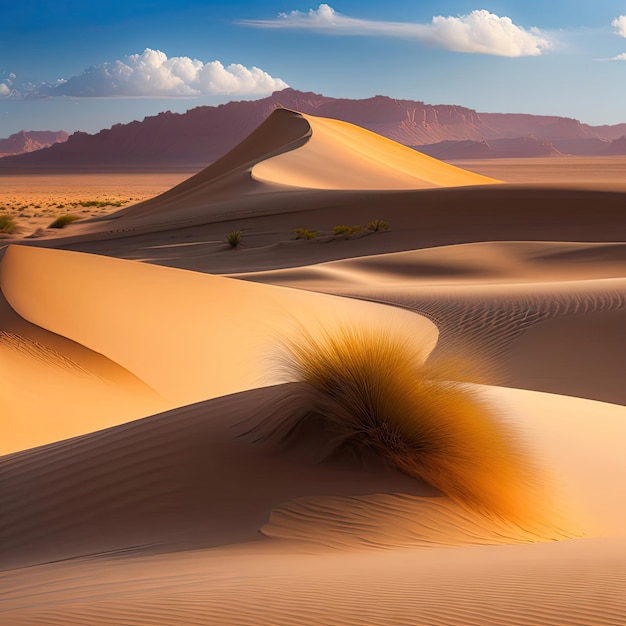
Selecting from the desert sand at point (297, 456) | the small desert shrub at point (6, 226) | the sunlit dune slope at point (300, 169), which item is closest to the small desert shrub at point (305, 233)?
the sunlit dune slope at point (300, 169)

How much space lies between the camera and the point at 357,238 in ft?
97.3

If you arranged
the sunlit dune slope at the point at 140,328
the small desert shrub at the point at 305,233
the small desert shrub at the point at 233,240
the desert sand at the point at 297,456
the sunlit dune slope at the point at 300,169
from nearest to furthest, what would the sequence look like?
the desert sand at the point at 297,456
the sunlit dune slope at the point at 140,328
the small desert shrub at the point at 233,240
the small desert shrub at the point at 305,233
the sunlit dune slope at the point at 300,169

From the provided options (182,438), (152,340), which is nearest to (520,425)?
(182,438)

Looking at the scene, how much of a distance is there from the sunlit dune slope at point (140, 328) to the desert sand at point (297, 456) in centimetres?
4

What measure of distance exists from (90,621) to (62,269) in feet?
32.9

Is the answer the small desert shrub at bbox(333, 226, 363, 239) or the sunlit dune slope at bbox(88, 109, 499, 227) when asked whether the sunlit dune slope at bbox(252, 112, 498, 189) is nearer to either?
Result: the sunlit dune slope at bbox(88, 109, 499, 227)

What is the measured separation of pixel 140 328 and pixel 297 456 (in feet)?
20.2

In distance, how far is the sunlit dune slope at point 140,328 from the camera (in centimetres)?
899

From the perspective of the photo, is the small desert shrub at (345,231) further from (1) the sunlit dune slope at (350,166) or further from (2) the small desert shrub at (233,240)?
(1) the sunlit dune slope at (350,166)

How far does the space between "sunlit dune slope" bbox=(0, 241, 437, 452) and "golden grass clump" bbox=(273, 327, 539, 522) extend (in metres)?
3.39

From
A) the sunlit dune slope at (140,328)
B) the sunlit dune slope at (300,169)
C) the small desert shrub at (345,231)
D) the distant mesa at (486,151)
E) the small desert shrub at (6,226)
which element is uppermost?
the distant mesa at (486,151)

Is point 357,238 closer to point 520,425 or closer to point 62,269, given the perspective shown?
point 62,269

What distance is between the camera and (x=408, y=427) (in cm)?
560

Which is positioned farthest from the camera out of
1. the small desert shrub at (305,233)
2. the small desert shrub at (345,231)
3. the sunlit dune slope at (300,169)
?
the sunlit dune slope at (300,169)
